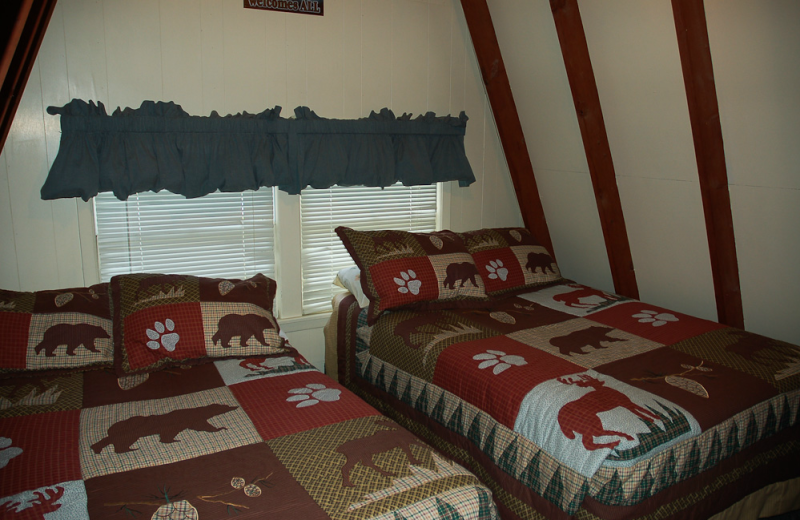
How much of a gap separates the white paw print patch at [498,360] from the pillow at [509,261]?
0.73 m

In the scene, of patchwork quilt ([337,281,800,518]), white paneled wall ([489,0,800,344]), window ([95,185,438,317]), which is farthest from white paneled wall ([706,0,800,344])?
window ([95,185,438,317])

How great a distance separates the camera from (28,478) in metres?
1.48

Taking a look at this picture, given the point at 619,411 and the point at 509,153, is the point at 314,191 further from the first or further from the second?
the point at 619,411

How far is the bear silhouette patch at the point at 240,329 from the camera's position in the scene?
7.37ft

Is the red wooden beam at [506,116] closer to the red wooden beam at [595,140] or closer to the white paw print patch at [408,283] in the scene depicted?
the red wooden beam at [595,140]

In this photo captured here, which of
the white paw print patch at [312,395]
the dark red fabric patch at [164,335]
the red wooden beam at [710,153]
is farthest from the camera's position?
the red wooden beam at [710,153]

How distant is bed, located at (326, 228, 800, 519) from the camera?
1.84 meters

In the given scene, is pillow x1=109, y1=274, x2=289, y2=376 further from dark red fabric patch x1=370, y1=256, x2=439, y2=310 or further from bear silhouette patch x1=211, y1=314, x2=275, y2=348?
dark red fabric patch x1=370, y1=256, x2=439, y2=310

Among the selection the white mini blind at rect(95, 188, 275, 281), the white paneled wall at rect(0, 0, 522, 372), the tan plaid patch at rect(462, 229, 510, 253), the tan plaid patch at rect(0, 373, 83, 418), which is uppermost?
the white paneled wall at rect(0, 0, 522, 372)

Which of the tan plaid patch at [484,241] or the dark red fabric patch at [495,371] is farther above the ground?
the tan plaid patch at [484,241]

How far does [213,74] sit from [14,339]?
141 centimetres

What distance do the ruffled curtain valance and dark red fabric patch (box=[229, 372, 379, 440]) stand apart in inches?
43.1

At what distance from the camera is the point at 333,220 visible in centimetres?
322

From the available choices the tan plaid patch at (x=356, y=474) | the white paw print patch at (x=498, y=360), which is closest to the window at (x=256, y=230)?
the white paw print patch at (x=498, y=360)
